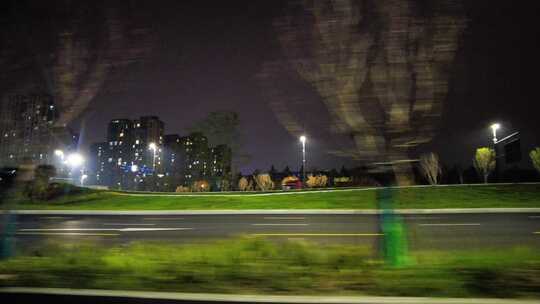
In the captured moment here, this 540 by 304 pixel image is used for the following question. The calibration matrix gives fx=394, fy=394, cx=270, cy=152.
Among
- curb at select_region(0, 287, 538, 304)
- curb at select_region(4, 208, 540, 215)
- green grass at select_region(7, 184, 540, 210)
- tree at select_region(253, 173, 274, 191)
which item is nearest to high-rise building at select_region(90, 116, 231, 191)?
tree at select_region(253, 173, 274, 191)

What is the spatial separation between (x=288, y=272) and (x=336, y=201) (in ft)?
68.7

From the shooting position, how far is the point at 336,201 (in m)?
25.5

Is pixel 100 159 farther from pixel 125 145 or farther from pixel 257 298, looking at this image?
pixel 257 298

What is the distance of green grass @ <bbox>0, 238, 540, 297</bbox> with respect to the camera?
4.44 meters

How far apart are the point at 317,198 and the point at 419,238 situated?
15.6m

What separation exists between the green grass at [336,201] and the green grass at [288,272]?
16950mm

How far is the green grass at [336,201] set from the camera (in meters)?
23.5

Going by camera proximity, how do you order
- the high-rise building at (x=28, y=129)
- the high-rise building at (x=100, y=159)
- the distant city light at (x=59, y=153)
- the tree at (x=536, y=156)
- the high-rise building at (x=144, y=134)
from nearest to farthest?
1. the high-rise building at (x=28, y=129)
2. the distant city light at (x=59, y=153)
3. the tree at (x=536, y=156)
4. the high-rise building at (x=144, y=134)
5. the high-rise building at (x=100, y=159)

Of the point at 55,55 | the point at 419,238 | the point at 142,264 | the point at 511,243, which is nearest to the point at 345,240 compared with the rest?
the point at 419,238

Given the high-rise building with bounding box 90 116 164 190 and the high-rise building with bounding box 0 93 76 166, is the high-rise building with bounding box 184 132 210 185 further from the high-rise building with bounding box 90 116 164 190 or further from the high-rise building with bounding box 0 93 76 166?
the high-rise building with bounding box 90 116 164 190

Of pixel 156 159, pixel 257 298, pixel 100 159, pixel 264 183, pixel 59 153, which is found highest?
pixel 100 159

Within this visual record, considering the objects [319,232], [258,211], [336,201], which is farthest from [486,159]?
[319,232]

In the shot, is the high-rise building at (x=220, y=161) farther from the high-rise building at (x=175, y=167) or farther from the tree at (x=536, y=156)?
the tree at (x=536, y=156)

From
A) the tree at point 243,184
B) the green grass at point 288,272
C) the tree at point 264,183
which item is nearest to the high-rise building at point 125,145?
the tree at point 243,184
